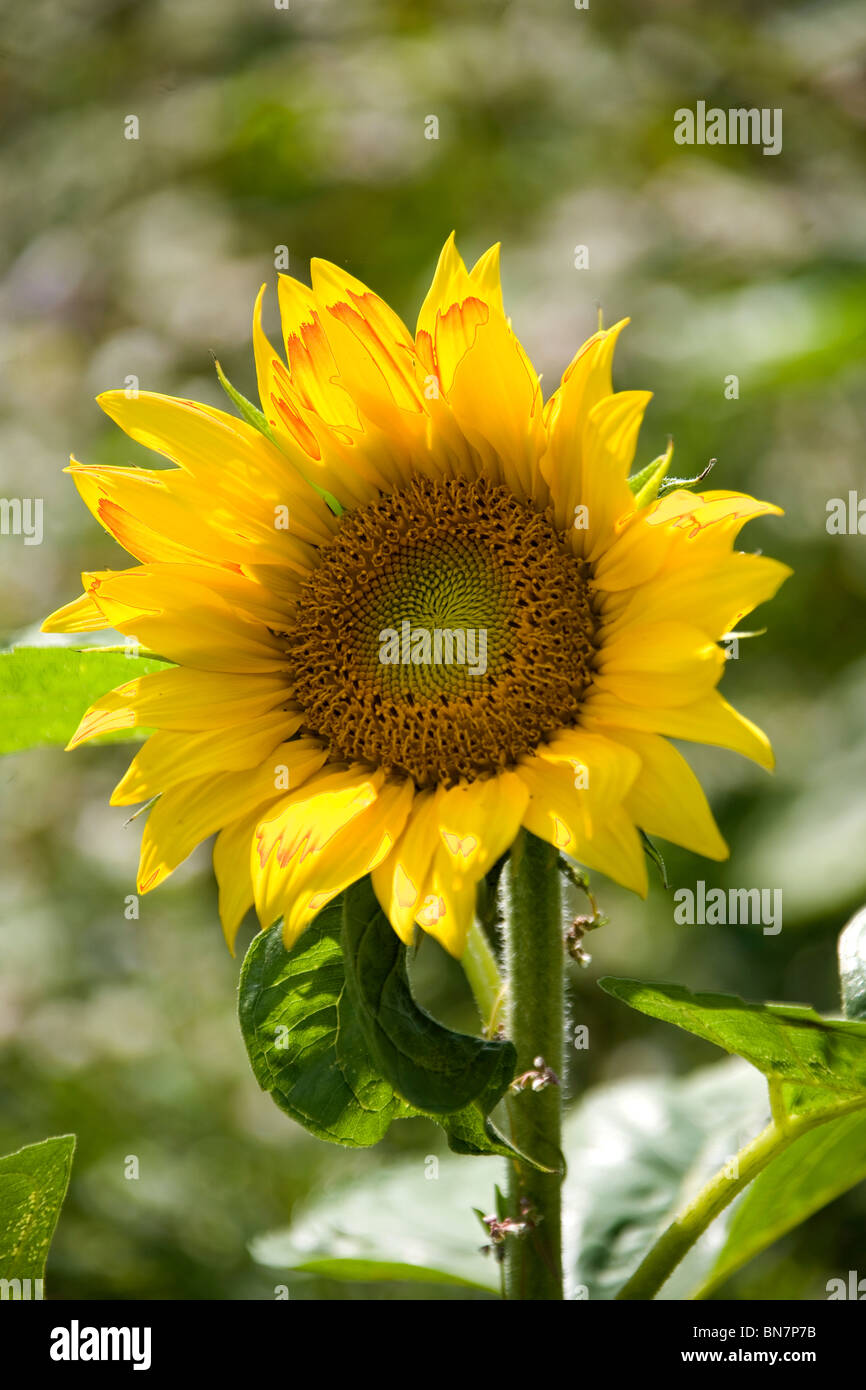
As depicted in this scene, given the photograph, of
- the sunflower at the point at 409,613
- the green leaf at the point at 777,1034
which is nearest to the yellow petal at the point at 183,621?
the sunflower at the point at 409,613

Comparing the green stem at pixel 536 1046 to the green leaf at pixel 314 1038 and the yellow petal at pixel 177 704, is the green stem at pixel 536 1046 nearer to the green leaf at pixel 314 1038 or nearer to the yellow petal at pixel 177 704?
the green leaf at pixel 314 1038

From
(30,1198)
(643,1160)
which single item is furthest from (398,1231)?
(30,1198)

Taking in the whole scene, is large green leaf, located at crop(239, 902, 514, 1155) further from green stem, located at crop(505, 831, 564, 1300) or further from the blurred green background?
the blurred green background

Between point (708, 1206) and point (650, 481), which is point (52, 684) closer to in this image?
point (650, 481)

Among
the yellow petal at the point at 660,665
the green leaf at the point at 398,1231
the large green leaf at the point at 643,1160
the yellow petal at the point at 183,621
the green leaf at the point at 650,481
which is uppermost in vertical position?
the green leaf at the point at 650,481

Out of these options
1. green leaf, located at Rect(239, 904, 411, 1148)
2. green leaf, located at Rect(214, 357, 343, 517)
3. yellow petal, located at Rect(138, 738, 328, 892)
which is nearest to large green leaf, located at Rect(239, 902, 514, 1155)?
green leaf, located at Rect(239, 904, 411, 1148)

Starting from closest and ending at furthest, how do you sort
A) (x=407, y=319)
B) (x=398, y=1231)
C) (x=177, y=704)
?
(x=177, y=704), (x=398, y=1231), (x=407, y=319)

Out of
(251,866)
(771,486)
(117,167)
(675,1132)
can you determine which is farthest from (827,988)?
(117,167)
